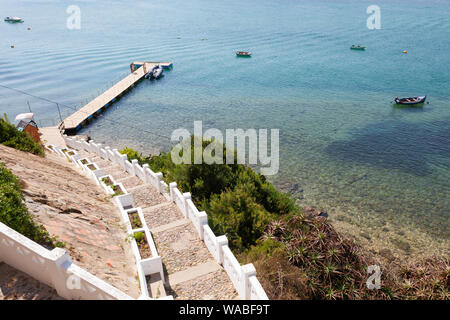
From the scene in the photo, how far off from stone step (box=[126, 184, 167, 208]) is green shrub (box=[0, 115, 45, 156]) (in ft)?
24.9

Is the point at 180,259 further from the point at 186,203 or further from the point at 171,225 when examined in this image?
the point at 186,203

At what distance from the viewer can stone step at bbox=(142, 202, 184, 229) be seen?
13.7 metres

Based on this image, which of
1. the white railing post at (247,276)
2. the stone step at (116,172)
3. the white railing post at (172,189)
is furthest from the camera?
the stone step at (116,172)

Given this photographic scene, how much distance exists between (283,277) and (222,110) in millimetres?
34840

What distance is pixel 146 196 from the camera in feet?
53.7

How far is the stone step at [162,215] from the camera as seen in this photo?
1369 centimetres

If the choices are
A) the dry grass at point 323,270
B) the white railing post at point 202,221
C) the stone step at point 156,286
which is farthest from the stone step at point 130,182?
the dry grass at point 323,270

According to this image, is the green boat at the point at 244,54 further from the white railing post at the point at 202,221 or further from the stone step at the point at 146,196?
the white railing post at the point at 202,221

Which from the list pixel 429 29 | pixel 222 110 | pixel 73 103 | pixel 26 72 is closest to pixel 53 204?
pixel 222 110

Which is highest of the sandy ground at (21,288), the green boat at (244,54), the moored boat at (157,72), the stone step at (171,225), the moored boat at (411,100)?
the green boat at (244,54)

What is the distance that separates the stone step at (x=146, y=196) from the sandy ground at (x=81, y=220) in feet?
4.76

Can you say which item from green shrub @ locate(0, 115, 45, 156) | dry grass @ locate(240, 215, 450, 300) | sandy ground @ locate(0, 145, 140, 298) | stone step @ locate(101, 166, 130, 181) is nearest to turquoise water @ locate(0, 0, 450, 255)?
dry grass @ locate(240, 215, 450, 300)

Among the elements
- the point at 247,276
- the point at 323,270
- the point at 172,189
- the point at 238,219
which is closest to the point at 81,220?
the point at 172,189

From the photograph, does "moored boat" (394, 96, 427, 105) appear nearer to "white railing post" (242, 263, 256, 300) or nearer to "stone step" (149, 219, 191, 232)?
"stone step" (149, 219, 191, 232)
